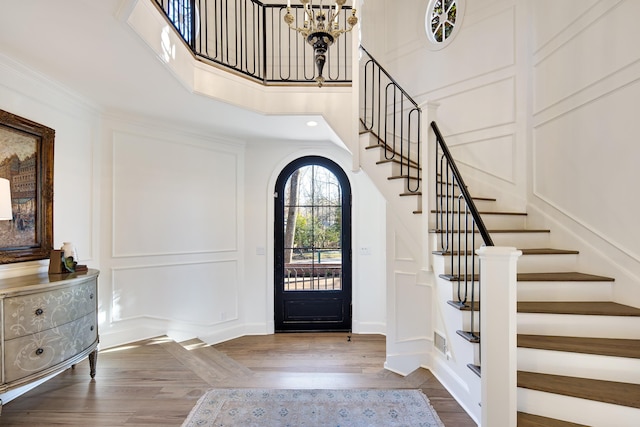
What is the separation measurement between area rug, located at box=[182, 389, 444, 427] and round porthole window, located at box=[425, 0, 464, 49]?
12.4ft

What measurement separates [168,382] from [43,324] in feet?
3.25

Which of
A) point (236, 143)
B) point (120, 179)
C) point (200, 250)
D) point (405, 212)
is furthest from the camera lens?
point (236, 143)

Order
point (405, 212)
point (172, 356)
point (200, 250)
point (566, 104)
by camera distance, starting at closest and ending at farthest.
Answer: point (566, 104)
point (405, 212)
point (172, 356)
point (200, 250)

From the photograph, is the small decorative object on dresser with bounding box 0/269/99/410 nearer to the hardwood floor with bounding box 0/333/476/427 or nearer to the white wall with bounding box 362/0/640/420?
the hardwood floor with bounding box 0/333/476/427

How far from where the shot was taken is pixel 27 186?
2.74 m

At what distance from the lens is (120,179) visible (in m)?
3.74

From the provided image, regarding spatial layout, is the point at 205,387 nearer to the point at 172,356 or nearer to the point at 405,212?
the point at 172,356

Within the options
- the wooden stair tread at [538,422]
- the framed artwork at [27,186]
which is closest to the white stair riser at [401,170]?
the wooden stair tread at [538,422]

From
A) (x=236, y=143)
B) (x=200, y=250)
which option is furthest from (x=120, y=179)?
(x=236, y=143)

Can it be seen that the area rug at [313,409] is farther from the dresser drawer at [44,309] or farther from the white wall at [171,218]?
the white wall at [171,218]

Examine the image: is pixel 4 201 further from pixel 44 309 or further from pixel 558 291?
pixel 558 291

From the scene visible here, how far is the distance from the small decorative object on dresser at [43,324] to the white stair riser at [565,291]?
3172 millimetres

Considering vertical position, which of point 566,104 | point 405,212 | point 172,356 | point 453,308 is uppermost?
point 566,104

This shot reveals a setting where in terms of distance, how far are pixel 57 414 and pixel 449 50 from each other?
4.89 m
